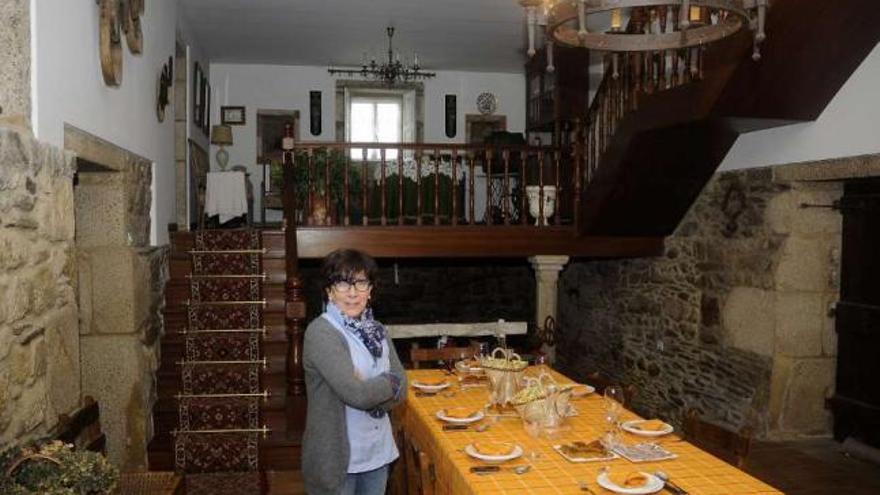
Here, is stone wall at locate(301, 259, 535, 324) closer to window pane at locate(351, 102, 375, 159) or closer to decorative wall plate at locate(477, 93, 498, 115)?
window pane at locate(351, 102, 375, 159)

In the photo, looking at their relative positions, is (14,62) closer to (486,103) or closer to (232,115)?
(232,115)

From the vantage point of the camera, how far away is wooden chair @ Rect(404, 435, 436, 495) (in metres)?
2.50

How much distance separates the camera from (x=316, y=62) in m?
10.5

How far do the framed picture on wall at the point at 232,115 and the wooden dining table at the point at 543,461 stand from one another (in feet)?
25.5

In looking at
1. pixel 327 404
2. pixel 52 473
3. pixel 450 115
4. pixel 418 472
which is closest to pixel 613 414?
pixel 418 472

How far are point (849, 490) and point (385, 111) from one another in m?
8.11

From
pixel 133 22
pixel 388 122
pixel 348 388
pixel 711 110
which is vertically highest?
pixel 388 122

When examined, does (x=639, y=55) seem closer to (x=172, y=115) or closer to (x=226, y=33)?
(x=172, y=115)

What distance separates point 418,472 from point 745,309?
4.28 m

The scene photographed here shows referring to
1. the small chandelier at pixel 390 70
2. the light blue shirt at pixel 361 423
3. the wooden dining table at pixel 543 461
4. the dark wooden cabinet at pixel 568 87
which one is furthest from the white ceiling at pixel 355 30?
the light blue shirt at pixel 361 423

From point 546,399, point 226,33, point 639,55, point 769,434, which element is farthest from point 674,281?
point 226,33

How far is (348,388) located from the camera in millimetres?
2557

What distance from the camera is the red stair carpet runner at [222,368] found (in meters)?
5.01

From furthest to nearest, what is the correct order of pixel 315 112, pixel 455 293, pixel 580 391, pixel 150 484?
pixel 315 112
pixel 455 293
pixel 580 391
pixel 150 484
